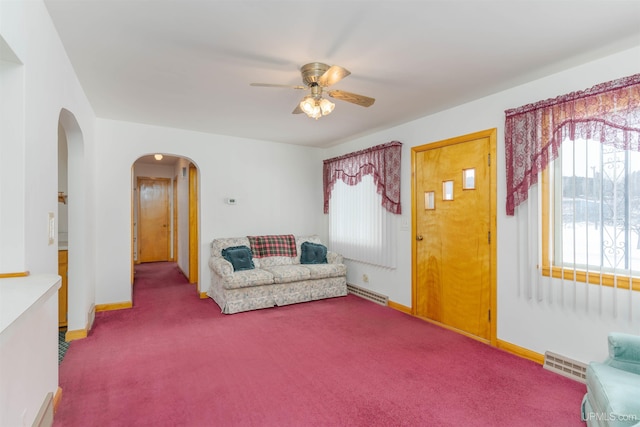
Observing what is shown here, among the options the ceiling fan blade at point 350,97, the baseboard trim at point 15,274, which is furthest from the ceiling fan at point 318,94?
the baseboard trim at point 15,274

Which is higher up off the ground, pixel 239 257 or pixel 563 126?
pixel 563 126

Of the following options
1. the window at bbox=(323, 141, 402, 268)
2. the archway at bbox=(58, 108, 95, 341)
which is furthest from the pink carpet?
the window at bbox=(323, 141, 402, 268)

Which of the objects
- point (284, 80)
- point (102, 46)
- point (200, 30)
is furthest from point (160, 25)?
point (284, 80)

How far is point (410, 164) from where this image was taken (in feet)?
13.3

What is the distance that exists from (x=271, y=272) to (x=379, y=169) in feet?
6.78

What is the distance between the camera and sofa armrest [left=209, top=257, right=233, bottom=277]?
4048 mm

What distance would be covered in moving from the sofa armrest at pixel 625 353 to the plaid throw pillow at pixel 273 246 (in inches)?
153

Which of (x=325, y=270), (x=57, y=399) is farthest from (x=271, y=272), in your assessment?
(x=57, y=399)

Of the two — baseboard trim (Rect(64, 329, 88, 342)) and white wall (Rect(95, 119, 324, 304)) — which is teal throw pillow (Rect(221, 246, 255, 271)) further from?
baseboard trim (Rect(64, 329, 88, 342))

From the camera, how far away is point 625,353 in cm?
182

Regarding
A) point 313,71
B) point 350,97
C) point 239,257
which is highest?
point 313,71

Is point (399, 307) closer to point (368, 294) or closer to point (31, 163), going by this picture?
point (368, 294)

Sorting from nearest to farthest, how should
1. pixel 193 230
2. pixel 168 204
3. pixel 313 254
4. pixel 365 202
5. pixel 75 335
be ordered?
pixel 75 335, pixel 365 202, pixel 313 254, pixel 193 230, pixel 168 204

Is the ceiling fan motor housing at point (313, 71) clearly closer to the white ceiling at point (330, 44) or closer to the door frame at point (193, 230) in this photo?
the white ceiling at point (330, 44)
